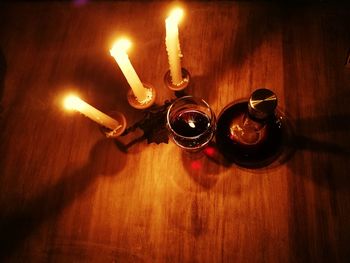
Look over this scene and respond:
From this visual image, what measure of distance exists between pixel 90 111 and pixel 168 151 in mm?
235

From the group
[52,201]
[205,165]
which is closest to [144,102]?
[205,165]

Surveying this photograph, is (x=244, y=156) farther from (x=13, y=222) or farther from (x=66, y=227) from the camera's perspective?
(x=13, y=222)

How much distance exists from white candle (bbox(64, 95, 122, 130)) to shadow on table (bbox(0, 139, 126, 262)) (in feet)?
0.31

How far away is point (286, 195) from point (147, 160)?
0.37 metres

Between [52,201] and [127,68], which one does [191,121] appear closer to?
[127,68]

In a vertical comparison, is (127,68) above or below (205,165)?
above

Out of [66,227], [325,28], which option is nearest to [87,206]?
[66,227]

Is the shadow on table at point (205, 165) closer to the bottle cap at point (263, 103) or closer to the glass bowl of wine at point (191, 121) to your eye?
the glass bowl of wine at point (191, 121)

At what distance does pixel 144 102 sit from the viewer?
0.77 m

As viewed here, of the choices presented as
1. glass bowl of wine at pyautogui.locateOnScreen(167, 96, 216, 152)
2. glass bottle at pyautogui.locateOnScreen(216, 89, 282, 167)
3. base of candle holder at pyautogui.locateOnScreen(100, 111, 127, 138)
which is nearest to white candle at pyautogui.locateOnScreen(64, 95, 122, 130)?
base of candle holder at pyautogui.locateOnScreen(100, 111, 127, 138)

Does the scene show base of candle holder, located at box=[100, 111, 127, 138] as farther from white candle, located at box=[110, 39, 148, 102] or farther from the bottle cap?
the bottle cap

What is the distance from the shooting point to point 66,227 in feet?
2.49

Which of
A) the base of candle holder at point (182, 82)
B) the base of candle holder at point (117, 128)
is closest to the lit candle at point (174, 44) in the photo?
the base of candle holder at point (182, 82)

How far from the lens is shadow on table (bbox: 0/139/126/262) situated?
772 mm
